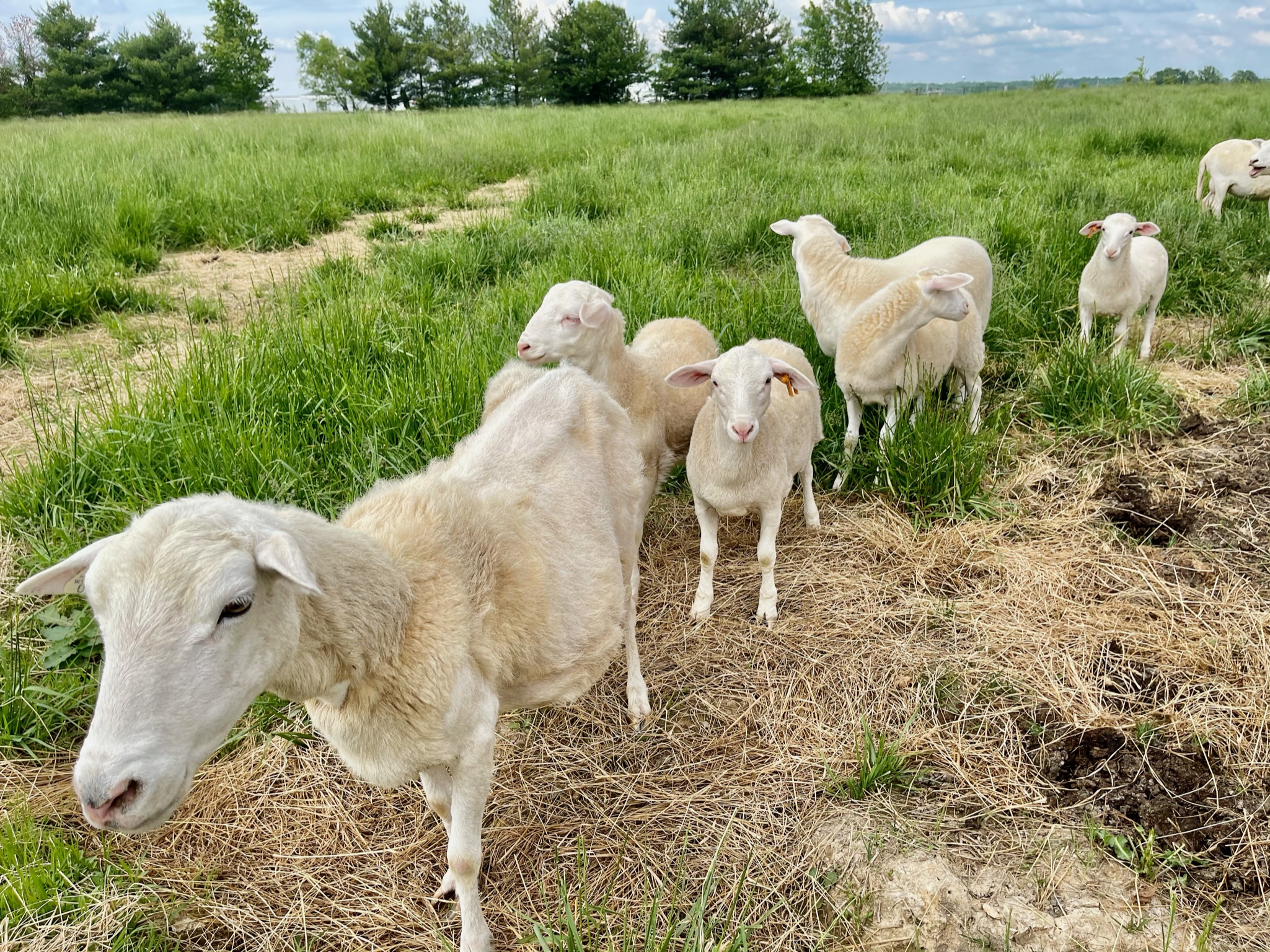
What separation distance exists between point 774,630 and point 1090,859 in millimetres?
1376

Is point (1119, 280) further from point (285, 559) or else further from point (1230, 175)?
point (1230, 175)

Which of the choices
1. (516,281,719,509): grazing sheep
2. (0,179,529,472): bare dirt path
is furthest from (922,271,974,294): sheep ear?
(0,179,529,472): bare dirt path

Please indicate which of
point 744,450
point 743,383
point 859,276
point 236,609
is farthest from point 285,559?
point 859,276

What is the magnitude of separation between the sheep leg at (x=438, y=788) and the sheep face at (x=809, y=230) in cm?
418

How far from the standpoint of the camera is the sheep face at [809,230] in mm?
5176

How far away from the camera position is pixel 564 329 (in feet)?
12.5

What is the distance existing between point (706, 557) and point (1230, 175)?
9.61 meters

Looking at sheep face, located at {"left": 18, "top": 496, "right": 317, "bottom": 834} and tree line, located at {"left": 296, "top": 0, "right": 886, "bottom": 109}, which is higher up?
tree line, located at {"left": 296, "top": 0, "right": 886, "bottom": 109}

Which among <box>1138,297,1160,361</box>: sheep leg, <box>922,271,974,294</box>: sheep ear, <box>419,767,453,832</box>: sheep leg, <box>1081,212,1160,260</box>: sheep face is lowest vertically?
<box>419,767,453,832</box>: sheep leg

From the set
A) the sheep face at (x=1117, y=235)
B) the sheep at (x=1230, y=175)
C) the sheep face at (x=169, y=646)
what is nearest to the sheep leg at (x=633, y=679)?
the sheep face at (x=169, y=646)

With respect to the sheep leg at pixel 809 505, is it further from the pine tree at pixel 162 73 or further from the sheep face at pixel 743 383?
the pine tree at pixel 162 73

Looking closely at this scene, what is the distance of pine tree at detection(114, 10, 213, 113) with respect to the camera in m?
47.9

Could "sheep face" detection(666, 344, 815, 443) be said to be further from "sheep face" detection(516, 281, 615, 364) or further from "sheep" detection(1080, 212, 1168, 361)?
"sheep" detection(1080, 212, 1168, 361)

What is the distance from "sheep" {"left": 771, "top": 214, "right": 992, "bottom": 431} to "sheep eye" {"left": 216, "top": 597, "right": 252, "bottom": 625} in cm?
382
